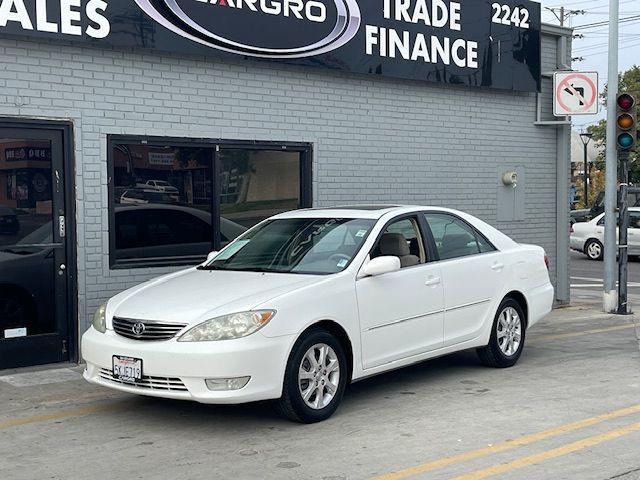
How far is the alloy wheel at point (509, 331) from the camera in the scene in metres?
8.66

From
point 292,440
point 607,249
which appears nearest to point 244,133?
point 292,440

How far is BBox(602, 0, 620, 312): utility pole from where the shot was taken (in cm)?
1273

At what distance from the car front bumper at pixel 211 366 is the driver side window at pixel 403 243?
5.07 feet

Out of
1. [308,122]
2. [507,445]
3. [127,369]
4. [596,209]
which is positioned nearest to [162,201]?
[308,122]

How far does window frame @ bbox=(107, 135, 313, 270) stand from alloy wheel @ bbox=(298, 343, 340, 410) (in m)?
3.46

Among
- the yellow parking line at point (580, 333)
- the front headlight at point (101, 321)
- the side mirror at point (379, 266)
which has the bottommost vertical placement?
the yellow parking line at point (580, 333)

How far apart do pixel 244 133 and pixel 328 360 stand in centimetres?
434

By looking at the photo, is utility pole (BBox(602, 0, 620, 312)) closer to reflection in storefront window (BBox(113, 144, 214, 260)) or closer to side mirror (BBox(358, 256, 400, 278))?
reflection in storefront window (BBox(113, 144, 214, 260))

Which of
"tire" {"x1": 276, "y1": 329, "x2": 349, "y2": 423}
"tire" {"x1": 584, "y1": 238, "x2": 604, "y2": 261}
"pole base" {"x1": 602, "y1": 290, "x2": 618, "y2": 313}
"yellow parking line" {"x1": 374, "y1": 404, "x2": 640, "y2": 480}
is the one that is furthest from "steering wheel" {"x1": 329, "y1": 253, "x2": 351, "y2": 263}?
"tire" {"x1": 584, "y1": 238, "x2": 604, "y2": 261}

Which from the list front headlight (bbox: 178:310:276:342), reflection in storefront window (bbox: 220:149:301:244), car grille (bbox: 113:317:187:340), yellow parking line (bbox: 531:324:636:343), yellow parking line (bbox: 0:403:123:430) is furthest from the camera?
yellow parking line (bbox: 531:324:636:343)

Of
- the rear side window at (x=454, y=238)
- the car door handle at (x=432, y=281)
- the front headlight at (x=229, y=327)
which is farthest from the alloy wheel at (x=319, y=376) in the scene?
the rear side window at (x=454, y=238)

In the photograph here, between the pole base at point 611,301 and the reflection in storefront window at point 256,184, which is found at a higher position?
the reflection in storefront window at point 256,184

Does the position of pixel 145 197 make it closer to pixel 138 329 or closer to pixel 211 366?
pixel 138 329

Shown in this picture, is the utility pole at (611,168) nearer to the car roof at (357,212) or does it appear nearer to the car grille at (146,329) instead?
the car roof at (357,212)
